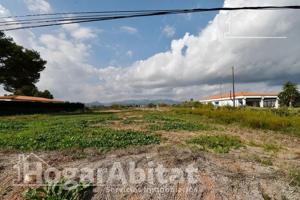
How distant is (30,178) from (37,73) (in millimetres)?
27486

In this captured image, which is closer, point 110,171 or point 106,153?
point 110,171

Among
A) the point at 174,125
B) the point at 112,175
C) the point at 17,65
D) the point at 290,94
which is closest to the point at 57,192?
the point at 112,175

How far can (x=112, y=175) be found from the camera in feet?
15.1

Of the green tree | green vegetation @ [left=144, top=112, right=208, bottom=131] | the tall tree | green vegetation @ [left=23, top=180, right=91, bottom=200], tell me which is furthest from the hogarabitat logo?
the green tree

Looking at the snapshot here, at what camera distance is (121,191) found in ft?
13.7

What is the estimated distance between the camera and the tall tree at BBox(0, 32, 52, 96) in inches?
995

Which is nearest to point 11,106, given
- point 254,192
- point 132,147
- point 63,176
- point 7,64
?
point 7,64

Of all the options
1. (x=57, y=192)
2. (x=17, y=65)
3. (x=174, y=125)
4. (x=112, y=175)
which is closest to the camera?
(x=57, y=192)

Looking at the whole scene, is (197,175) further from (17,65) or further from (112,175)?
(17,65)

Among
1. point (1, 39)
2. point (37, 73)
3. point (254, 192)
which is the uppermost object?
point (1, 39)

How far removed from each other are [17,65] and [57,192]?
2632 centimetres

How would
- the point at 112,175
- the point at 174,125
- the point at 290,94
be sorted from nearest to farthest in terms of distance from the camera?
1. the point at 112,175
2. the point at 174,125
3. the point at 290,94

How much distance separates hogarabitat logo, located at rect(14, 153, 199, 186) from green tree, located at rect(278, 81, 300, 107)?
56904 mm

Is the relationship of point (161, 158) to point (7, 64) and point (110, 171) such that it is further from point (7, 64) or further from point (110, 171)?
point (7, 64)
